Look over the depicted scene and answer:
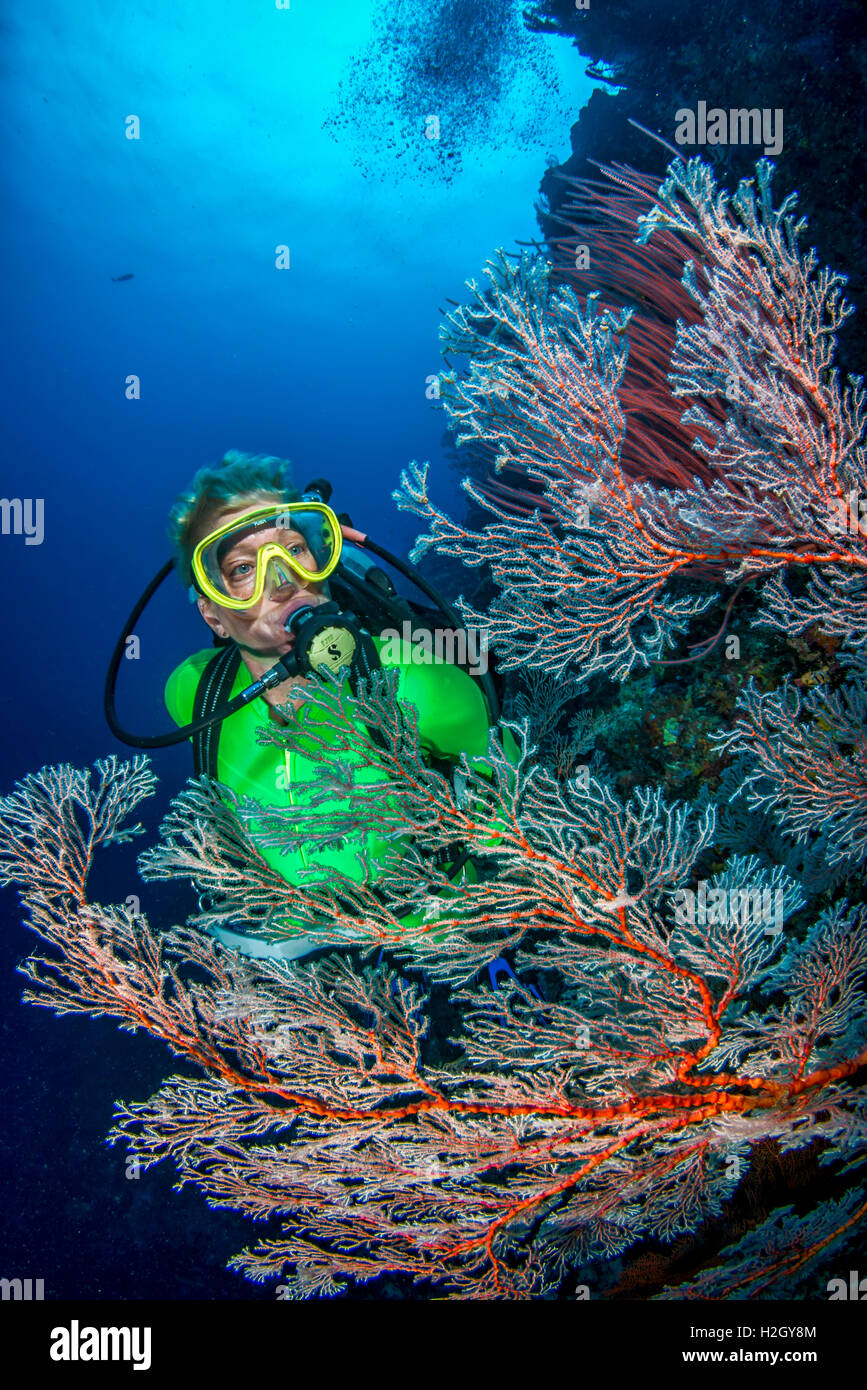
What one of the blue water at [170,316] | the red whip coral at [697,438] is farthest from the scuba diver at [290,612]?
the blue water at [170,316]

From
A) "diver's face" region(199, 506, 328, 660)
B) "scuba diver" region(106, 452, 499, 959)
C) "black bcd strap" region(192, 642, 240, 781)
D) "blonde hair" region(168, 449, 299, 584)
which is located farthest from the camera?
"black bcd strap" region(192, 642, 240, 781)

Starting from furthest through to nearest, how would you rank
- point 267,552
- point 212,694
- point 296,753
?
point 212,694 < point 267,552 < point 296,753

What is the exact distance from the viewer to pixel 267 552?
108 inches

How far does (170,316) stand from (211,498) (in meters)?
48.3

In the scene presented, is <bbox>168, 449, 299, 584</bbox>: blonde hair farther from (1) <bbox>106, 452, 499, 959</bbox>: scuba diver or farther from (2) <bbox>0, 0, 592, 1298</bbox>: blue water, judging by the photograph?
(2) <bbox>0, 0, 592, 1298</bbox>: blue water

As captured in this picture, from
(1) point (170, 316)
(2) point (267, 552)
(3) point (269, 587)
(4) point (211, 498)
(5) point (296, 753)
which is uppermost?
(1) point (170, 316)

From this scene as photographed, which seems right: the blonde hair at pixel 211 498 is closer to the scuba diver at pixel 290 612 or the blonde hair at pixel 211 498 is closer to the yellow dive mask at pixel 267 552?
the scuba diver at pixel 290 612

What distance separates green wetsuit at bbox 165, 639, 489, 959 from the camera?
9.43ft

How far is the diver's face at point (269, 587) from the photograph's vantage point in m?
2.82

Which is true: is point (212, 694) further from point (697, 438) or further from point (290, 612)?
point (697, 438)

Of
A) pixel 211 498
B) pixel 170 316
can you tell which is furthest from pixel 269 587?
pixel 170 316

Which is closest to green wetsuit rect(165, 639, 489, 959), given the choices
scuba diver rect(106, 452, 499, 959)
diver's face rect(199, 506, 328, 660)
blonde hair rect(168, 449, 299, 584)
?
→ scuba diver rect(106, 452, 499, 959)

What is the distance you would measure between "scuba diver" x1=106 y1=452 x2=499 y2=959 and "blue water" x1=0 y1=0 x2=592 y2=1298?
711 centimetres

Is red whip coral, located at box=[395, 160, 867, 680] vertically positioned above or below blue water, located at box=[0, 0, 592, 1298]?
below
